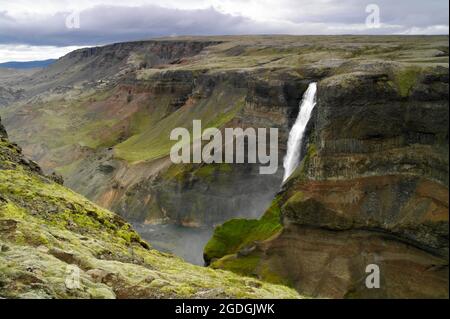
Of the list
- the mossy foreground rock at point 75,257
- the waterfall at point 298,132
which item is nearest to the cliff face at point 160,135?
the waterfall at point 298,132

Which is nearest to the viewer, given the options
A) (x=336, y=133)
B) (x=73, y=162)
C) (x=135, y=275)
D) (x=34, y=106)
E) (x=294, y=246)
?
(x=135, y=275)

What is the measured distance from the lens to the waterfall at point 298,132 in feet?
215

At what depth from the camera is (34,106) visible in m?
192

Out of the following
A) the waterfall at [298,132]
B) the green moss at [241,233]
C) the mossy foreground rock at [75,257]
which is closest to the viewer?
the mossy foreground rock at [75,257]

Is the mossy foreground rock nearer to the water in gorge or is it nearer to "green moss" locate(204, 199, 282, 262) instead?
"green moss" locate(204, 199, 282, 262)

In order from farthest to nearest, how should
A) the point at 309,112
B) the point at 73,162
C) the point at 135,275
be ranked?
1. the point at 73,162
2. the point at 309,112
3. the point at 135,275

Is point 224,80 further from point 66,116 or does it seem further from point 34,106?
point 34,106

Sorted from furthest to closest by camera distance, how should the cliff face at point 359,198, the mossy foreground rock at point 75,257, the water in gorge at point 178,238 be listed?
the water in gorge at point 178,238 < the cliff face at point 359,198 < the mossy foreground rock at point 75,257

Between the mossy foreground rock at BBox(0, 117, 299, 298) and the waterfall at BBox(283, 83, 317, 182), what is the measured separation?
33.1m

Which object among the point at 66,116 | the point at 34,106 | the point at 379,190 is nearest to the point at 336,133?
the point at 379,190

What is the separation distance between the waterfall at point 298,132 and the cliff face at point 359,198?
1490cm

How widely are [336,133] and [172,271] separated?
60.9ft

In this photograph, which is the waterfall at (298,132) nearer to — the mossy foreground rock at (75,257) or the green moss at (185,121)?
the green moss at (185,121)

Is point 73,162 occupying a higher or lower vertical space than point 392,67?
lower
